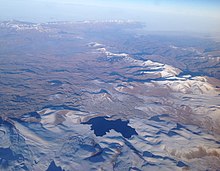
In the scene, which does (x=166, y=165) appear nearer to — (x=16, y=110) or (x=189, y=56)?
(x=16, y=110)

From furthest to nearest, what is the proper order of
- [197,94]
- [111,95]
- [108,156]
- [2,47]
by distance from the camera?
[2,47] → [197,94] → [111,95] → [108,156]

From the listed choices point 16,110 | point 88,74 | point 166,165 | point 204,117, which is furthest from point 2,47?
point 166,165

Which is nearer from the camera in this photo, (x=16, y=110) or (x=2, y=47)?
(x=16, y=110)

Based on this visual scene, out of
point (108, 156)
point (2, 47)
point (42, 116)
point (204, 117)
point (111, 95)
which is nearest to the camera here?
point (108, 156)

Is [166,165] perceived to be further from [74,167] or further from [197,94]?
[197,94]

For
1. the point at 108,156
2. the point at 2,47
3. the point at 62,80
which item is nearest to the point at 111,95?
the point at 62,80

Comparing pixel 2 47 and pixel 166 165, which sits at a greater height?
pixel 2 47
